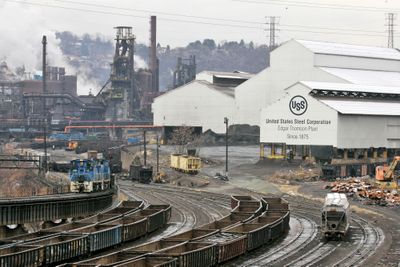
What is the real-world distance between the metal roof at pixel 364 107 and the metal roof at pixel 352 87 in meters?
2.43

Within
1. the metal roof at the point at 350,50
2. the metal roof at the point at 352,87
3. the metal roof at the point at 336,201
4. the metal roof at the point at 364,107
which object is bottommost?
the metal roof at the point at 336,201

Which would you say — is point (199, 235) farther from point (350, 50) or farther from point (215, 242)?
point (350, 50)

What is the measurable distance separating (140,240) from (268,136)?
54.9 m

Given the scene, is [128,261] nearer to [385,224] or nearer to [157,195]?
[385,224]

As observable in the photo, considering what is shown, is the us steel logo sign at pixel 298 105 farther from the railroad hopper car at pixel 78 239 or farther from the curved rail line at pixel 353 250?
the railroad hopper car at pixel 78 239

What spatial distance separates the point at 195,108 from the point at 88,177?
69.0 meters

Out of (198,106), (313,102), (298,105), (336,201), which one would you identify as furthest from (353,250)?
(198,106)

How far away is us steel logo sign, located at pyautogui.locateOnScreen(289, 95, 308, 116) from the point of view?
92875mm

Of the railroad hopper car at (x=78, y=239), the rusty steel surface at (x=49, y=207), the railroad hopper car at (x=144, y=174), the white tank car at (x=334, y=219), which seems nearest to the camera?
the railroad hopper car at (x=78, y=239)

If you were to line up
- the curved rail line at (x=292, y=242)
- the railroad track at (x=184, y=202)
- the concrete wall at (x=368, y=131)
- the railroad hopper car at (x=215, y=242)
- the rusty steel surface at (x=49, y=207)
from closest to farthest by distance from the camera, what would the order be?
the railroad hopper car at (x=215, y=242)
the curved rail line at (x=292, y=242)
the rusty steel surface at (x=49, y=207)
the railroad track at (x=184, y=202)
the concrete wall at (x=368, y=131)

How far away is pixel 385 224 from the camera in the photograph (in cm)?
5178

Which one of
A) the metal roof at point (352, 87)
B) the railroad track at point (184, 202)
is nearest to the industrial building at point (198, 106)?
the metal roof at point (352, 87)

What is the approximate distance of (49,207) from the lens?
50.0m

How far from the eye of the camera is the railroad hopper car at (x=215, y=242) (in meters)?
31.2
